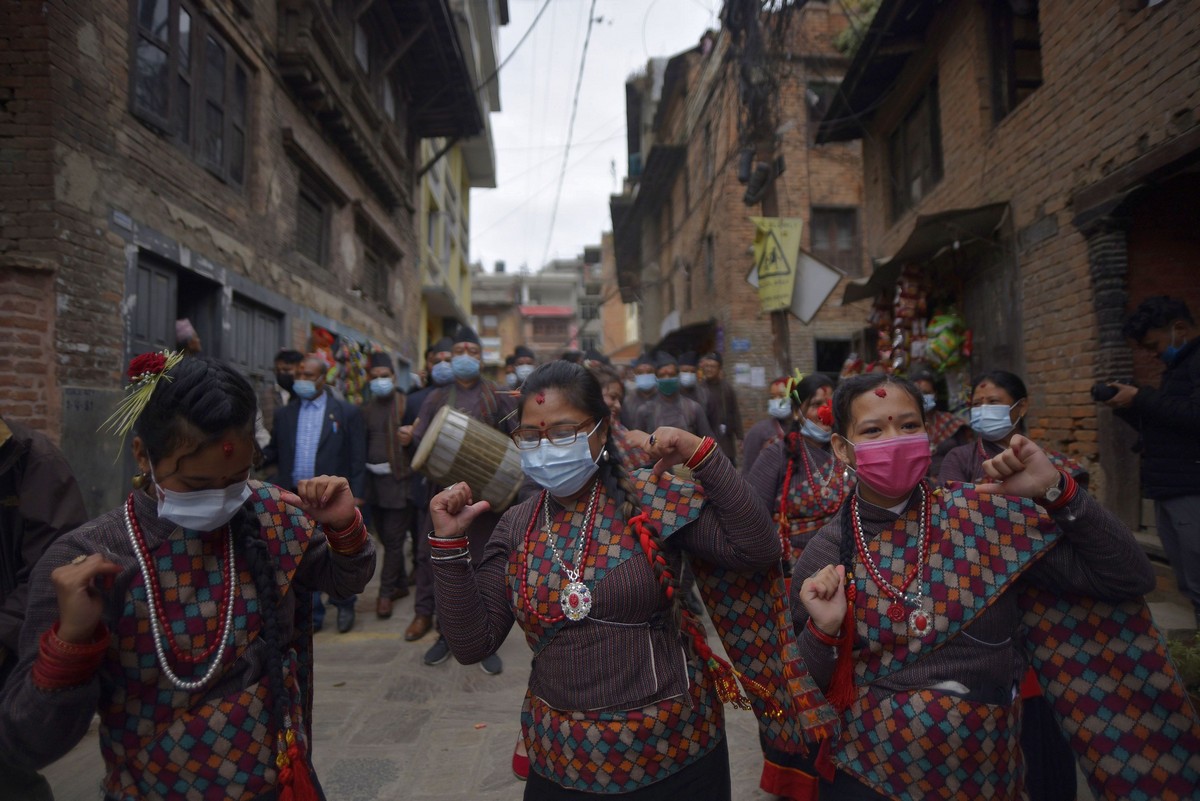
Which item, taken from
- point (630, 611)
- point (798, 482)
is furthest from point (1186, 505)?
point (630, 611)

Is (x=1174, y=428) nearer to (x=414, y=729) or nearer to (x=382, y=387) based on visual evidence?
(x=414, y=729)

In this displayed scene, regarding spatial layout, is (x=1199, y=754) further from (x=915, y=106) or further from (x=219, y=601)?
(x=915, y=106)

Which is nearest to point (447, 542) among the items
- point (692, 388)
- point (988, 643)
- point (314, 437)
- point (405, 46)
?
point (988, 643)

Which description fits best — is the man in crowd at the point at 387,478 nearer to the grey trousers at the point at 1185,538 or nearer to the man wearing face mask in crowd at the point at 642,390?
the man wearing face mask in crowd at the point at 642,390

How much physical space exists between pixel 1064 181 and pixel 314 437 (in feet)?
20.2

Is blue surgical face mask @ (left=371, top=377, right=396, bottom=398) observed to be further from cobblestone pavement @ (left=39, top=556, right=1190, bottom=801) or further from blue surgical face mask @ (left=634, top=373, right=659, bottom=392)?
blue surgical face mask @ (left=634, top=373, right=659, bottom=392)

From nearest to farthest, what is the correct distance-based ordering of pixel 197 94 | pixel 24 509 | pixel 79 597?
pixel 79 597 < pixel 24 509 < pixel 197 94

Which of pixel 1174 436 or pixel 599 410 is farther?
pixel 1174 436

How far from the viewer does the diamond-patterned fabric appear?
1510 millimetres

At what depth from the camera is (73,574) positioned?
4.22ft

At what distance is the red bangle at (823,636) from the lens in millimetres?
1709

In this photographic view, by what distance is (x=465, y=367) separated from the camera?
486 centimetres

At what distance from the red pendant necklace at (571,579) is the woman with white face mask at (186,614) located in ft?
1.97

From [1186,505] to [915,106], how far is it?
22.1 feet
